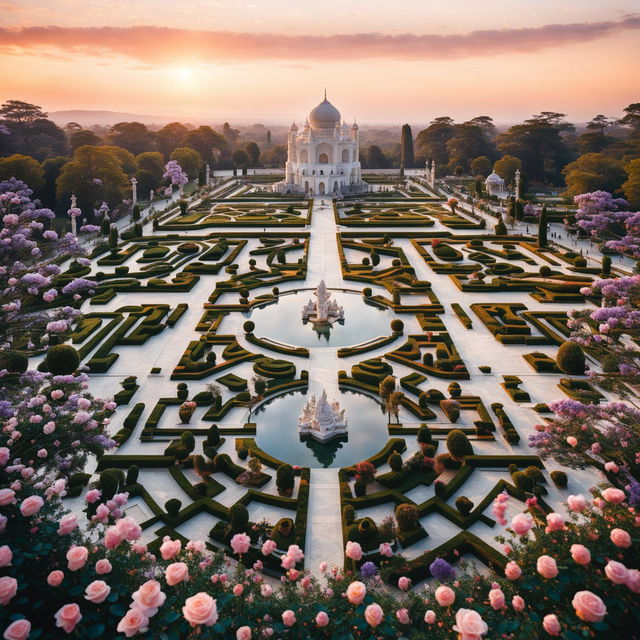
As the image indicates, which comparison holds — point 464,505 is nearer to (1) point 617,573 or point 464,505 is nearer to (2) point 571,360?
(1) point 617,573

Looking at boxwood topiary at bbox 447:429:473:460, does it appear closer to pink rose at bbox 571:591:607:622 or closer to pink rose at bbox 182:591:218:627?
pink rose at bbox 571:591:607:622

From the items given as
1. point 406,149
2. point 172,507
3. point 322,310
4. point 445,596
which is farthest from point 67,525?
point 406,149

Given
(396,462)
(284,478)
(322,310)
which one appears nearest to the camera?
(284,478)

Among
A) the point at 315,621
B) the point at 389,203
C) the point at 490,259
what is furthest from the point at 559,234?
the point at 315,621

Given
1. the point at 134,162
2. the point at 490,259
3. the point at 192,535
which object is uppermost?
the point at 134,162

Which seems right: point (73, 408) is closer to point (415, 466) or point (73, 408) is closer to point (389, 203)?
point (415, 466)

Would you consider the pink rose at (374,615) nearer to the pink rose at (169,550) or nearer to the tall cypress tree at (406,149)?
the pink rose at (169,550)

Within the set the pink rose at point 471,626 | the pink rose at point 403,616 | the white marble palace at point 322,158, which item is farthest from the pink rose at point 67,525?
the white marble palace at point 322,158
